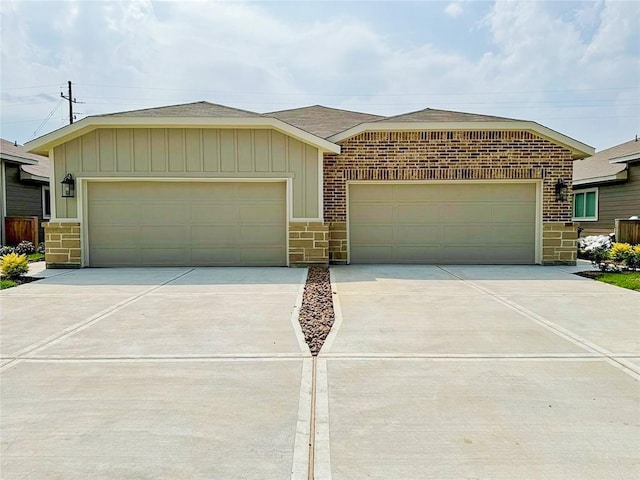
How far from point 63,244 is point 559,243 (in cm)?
1176

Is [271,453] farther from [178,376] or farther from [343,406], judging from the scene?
[178,376]

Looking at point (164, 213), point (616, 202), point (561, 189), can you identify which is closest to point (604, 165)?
point (616, 202)

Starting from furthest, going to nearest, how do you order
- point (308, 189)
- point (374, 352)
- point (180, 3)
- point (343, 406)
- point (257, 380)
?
point (308, 189)
point (180, 3)
point (374, 352)
point (257, 380)
point (343, 406)

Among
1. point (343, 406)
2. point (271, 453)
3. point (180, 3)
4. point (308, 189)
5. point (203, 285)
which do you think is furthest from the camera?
point (308, 189)

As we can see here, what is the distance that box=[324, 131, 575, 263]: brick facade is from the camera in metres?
10.7

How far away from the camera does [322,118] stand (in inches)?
570

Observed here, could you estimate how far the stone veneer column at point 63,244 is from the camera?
33.3 feet

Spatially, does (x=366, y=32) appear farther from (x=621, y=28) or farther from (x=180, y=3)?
(x=621, y=28)

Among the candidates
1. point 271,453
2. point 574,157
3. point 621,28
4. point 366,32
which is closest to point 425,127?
point 366,32

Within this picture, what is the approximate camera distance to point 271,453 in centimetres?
252

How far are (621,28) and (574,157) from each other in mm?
3233

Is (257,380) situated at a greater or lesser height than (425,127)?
lesser

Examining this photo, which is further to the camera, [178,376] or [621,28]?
[621,28]

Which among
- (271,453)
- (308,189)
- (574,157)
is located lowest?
(271,453)
